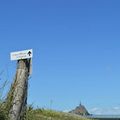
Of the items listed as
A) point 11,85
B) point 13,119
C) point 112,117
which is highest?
point 112,117

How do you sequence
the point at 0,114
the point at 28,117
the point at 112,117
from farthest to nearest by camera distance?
1. the point at 112,117
2. the point at 28,117
3. the point at 0,114

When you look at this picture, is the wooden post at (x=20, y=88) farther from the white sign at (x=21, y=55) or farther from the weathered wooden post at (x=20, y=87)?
the white sign at (x=21, y=55)

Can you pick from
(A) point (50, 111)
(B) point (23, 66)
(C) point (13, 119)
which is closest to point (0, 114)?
(C) point (13, 119)

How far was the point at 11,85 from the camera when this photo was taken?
1248 centimetres

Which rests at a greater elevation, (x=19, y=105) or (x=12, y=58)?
(x=12, y=58)

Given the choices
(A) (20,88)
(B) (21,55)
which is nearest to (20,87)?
(A) (20,88)

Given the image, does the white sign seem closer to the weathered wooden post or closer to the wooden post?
the weathered wooden post

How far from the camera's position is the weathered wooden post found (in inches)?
480

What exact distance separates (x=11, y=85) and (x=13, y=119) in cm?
83

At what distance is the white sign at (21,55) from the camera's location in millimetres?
12102

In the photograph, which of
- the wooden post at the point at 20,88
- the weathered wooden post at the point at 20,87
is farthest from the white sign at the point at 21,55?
the wooden post at the point at 20,88

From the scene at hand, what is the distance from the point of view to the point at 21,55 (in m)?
12.2

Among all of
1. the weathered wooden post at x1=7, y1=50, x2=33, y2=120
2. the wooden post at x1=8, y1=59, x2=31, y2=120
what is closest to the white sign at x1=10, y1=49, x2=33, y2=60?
the weathered wooden post at x1=7, y1=50, x2=33, y2=120

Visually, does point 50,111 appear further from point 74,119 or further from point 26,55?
point 26,55
